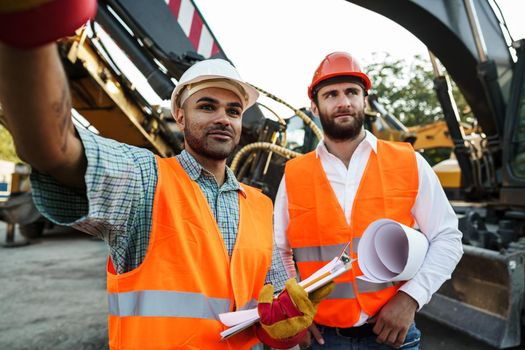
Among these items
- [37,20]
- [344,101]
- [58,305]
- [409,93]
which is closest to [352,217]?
[344,101]

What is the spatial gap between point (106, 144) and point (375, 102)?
5.60 meters

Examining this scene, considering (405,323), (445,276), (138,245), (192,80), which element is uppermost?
(192,80)

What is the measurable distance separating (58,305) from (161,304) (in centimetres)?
429

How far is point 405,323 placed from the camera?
1619mm

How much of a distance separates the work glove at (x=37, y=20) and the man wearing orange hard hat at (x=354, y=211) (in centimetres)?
142

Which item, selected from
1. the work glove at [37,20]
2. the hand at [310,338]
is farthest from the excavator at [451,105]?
the work glove at [37,20]

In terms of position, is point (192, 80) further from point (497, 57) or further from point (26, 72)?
point (497, 57)

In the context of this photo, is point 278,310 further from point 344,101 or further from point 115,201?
point 344,101

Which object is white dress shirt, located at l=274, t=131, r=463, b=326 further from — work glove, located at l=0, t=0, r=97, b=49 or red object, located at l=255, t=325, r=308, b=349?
work glove, located at l=0, t=0, r=97, b=49

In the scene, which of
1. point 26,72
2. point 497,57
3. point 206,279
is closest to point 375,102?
point 497,57

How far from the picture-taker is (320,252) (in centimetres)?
187

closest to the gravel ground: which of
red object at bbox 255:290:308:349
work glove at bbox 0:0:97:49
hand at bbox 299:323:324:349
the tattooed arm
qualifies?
hand at bbox 299:323:324:349

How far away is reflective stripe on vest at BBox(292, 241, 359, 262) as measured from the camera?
5.91ft

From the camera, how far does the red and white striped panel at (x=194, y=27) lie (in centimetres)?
388
